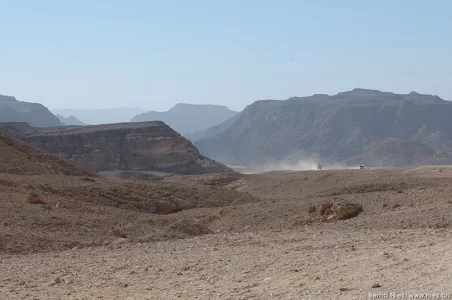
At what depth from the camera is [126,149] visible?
2281 inches

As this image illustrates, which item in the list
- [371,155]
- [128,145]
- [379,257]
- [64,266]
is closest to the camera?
[379,257]

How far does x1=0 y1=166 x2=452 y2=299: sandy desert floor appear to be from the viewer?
8227 millimetres

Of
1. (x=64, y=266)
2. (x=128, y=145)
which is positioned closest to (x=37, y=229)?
(x=64, y=266)

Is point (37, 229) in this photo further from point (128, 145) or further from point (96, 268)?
point (128, 145)

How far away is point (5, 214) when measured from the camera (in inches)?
622

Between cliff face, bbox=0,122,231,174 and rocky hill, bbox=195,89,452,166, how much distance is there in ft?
146

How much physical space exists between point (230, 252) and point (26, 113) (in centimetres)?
12976

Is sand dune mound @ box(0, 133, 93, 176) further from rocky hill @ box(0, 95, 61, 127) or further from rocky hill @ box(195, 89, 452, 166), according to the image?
rocky hill @ box(0, 95, 61, 127)

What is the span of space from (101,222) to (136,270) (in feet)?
20.9

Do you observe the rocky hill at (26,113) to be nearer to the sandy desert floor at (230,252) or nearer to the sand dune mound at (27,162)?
the sand dune mound at (27,162)

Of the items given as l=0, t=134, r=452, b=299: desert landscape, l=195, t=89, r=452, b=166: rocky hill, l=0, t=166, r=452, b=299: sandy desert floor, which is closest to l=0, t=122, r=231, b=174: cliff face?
l=0, t=134, r=452, b=299: desert landscape

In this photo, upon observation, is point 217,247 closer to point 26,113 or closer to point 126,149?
point 126,149

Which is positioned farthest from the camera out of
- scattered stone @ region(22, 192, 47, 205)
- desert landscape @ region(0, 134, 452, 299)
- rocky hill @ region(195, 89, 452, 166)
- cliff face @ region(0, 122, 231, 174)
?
rocky hill @ region(195, 89, 452, 166)

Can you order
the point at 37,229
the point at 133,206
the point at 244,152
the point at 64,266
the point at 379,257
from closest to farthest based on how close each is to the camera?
the point at 379,257, the point at 64,266, the point at 37,229, the point at 133,206, the point at 244,152
